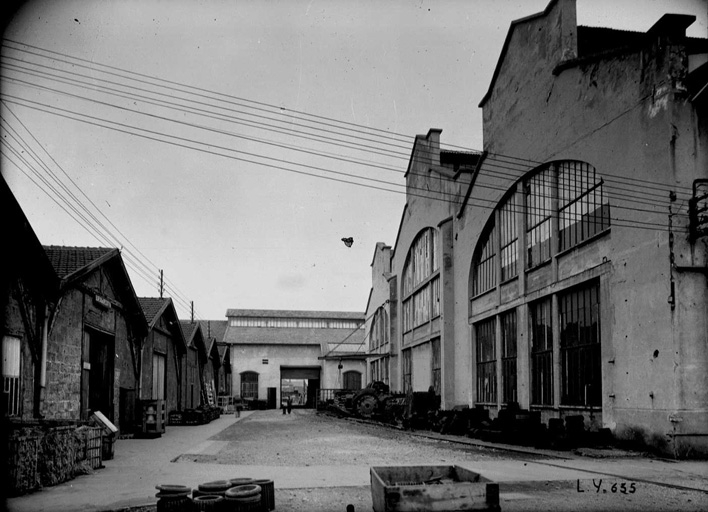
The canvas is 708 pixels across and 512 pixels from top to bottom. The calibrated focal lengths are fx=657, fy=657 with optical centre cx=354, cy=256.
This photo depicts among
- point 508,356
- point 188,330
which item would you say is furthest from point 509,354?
point 188,330

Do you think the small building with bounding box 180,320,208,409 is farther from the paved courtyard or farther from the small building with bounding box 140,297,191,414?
the paved courtyard

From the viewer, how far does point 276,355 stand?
59625 mm

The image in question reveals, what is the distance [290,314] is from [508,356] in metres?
45.6

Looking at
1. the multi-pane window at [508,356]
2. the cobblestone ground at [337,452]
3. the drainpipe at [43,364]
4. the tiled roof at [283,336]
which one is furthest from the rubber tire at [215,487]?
the tiled roof at [283,336]

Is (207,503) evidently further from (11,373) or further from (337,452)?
(337,452)

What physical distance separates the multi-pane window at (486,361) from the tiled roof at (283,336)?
116 feet

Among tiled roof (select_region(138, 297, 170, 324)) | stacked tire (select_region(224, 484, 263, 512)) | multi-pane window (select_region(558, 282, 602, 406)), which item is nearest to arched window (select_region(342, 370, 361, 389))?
tiled roof (select_region(138, 297, 170, 324))

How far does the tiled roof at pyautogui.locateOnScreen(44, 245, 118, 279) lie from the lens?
16219 mm

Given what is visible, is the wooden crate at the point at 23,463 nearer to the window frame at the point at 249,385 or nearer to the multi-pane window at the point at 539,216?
the multi-pane window at the point at 539,216

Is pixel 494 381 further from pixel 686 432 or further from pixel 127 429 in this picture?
pixel 127 429

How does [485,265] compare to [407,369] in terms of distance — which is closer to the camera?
[485,265]

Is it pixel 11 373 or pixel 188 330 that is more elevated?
pixel 188 330

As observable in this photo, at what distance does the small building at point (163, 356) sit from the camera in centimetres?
2538

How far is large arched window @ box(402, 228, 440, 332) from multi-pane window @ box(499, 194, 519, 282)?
7334 mm
